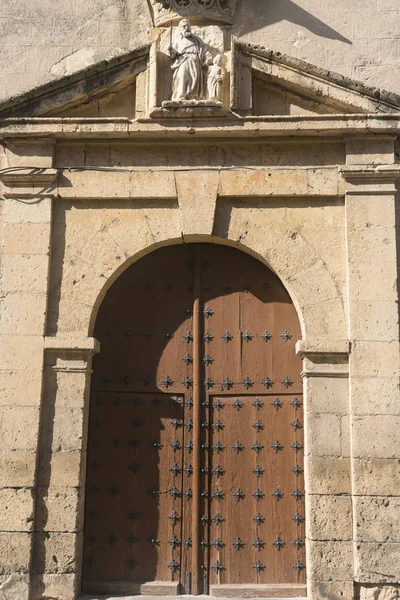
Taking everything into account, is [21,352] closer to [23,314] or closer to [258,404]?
[23,314]

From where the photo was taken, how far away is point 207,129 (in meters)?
6.22

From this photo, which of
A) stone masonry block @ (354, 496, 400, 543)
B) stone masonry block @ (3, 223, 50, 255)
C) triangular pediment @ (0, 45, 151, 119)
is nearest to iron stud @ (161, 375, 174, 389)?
stone masonry block @ (3, 223, 50, 255)

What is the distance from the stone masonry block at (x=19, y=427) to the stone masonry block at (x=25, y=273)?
35.7 inches

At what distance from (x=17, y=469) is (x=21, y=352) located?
86cm

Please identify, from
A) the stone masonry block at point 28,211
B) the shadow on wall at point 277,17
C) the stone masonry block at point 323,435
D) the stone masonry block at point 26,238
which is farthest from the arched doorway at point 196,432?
the shadow on wall at point 277,17

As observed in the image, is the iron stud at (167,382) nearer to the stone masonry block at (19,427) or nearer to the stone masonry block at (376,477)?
the stone masonry block at (19,427)

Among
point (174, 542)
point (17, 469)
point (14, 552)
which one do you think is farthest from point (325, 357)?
point (14, 552)

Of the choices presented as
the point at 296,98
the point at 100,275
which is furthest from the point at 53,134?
the point at 296,98

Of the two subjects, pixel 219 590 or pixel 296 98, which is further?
pixel 296 98

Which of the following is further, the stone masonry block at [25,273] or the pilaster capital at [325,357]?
the stone masonry block at [25,273]

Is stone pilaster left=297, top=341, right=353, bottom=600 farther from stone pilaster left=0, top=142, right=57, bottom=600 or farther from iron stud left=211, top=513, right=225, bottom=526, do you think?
stone pilaster left=0, top=142, right=57, bottom=600

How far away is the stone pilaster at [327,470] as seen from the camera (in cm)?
560

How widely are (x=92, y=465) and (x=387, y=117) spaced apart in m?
3.50

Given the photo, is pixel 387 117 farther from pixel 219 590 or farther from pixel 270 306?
pixel 219 590
